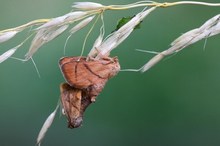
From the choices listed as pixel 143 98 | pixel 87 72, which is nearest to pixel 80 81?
pixel 87 72

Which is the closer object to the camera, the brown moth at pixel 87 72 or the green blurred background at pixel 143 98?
the brown moth at pixel 87 72

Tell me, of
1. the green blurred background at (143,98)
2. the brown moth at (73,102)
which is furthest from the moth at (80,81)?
the green blurred background at (143,98)

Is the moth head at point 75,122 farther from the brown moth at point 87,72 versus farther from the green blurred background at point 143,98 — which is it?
the green blurred background at point 143,98

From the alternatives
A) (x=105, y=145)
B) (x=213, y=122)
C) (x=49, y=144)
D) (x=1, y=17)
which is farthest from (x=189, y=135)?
(x=1, y=17)

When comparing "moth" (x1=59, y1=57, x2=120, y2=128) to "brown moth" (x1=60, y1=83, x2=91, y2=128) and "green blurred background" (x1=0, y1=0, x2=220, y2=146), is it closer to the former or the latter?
"brown moth" (x1=60, y1=83, x2=91, y2=128)

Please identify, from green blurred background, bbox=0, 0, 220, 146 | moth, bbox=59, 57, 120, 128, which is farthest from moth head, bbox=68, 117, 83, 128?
green blurred background, bbox=0, 0, 220, 146

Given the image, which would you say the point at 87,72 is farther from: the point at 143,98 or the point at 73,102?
the point at 143,98
